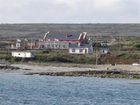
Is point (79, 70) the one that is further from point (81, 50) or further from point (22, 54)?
point (81, 50)

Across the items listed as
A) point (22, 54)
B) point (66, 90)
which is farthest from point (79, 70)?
point (66, 90)

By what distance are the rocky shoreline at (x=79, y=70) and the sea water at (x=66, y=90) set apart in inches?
102

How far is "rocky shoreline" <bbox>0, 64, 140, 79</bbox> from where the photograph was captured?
68.2m

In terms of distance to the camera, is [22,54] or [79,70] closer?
[79,70]

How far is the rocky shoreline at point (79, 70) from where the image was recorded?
68.2 meters

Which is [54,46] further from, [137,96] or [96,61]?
[137,96]

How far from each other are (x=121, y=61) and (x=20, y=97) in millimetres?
39063

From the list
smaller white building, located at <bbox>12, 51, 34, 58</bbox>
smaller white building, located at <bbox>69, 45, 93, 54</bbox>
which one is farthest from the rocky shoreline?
smaller white building, located at <bbox>69, 45, 93, 54</bbox>

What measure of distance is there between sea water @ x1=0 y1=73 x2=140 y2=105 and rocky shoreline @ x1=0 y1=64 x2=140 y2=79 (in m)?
2.59

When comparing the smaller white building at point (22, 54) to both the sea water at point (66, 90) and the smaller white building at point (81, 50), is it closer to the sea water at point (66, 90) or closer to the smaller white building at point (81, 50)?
the smaller white building at point (81, 50)

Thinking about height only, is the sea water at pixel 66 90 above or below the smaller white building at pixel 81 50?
below

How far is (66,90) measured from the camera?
174 feet

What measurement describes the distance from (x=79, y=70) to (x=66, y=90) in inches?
768

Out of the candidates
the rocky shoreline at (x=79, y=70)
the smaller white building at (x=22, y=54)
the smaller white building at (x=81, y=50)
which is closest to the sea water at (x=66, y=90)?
the rocky shoreline at (x=79, y=70)
